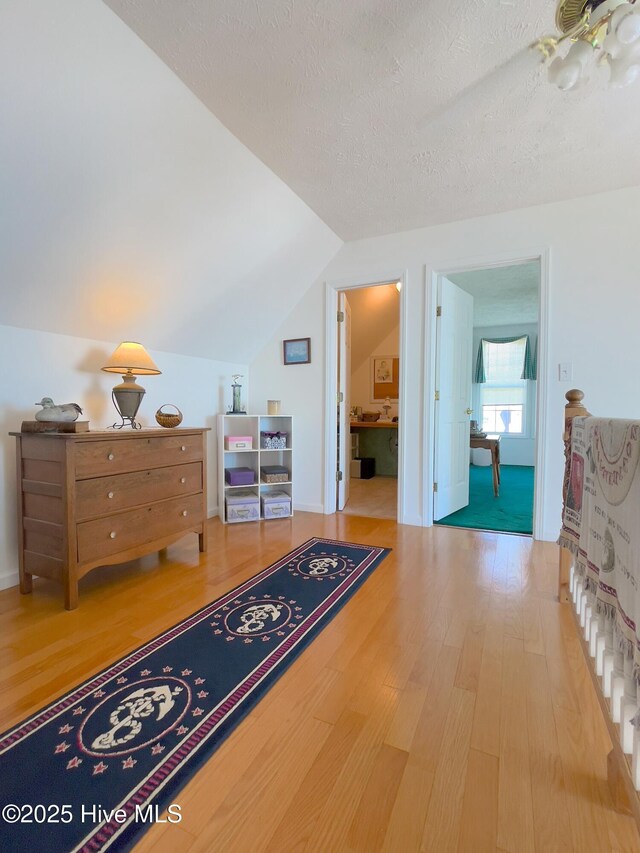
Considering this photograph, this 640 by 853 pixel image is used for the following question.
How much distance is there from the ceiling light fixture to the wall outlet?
1.72 metres

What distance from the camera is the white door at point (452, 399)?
320 cm

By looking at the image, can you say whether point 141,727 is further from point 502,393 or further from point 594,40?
point 502,393

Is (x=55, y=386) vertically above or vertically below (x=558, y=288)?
below

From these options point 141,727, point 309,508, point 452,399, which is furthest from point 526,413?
point 141,727

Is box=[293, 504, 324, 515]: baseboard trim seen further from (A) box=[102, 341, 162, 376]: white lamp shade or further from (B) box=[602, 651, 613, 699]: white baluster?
(B) box=[602, 651, 613, 699]: white baluster

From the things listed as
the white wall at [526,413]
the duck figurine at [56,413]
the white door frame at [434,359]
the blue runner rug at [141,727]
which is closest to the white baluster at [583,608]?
the blue runner rug at [141,727]

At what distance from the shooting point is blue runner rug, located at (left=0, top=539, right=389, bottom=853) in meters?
0.88

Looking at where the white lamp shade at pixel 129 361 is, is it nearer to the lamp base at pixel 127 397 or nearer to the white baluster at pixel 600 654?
the lamp base at pixel 127 397

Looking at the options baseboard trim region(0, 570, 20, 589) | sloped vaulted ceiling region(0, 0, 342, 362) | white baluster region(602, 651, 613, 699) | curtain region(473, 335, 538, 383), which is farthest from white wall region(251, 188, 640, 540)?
curtain region(473, 335, 538, 383)

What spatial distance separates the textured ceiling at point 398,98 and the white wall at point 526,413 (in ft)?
13.8

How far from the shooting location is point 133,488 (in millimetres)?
2098

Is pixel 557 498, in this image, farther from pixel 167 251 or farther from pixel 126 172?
pixel 126 172

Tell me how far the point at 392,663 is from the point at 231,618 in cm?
72

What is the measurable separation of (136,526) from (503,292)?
15.6 ft
